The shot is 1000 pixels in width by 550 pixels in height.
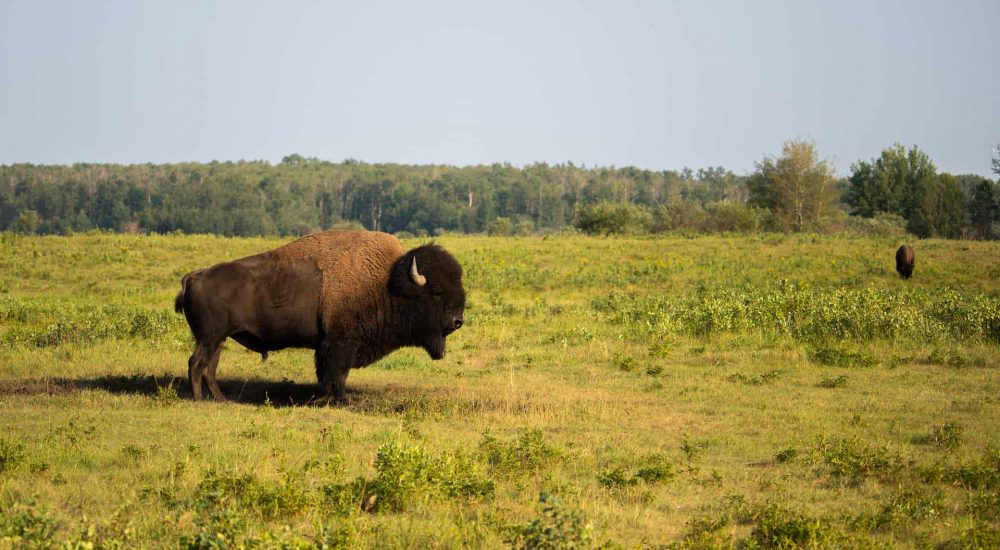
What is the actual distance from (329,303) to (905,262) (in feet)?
66.4

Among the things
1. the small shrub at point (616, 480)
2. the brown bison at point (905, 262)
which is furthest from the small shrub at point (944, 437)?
the brown bison at point (905, 262)

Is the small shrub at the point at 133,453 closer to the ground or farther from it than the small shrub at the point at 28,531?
closer to the ground

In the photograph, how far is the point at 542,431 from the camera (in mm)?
10461

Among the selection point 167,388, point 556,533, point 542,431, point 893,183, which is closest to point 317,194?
point 893,183

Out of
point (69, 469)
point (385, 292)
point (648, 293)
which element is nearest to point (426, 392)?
point (385, 292)

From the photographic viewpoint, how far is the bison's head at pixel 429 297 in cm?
1280

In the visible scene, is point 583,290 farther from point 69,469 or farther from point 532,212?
point 532,212

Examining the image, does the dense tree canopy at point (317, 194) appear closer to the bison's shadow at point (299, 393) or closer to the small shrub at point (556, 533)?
the bison's shadow at point (299, 393)

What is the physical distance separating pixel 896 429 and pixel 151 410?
8.42 metres

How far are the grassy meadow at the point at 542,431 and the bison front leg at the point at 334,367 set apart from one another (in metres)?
0.33

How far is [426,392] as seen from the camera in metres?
13.1

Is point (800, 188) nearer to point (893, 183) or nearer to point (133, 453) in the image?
point (893, 183)

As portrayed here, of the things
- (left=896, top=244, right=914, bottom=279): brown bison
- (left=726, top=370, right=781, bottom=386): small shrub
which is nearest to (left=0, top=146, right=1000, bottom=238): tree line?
(left=896, top=244, right=914, bottom=279): brown bison

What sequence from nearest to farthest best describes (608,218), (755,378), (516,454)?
(516,454), (755,378), (608,218)
